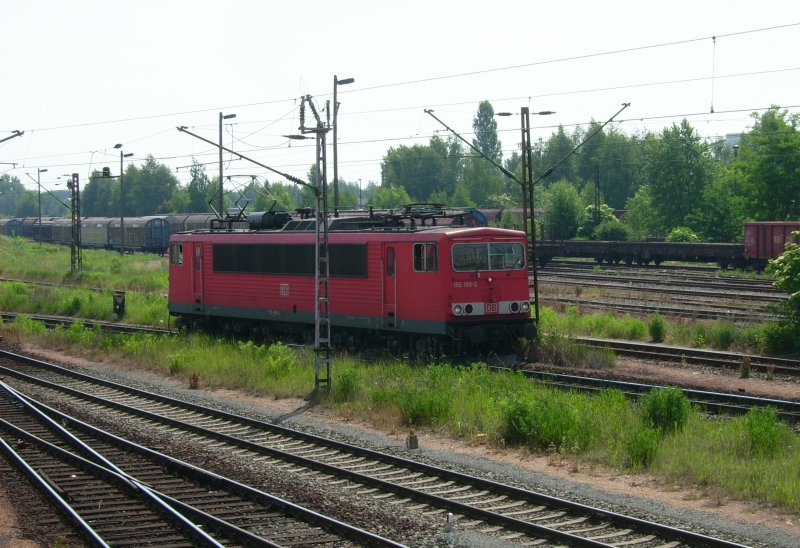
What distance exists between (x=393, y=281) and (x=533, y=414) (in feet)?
25.4

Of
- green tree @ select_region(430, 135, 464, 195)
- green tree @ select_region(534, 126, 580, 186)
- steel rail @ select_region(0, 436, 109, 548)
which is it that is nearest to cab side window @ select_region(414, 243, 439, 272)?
steel rail @ select_region(0, 436, 109, 548)

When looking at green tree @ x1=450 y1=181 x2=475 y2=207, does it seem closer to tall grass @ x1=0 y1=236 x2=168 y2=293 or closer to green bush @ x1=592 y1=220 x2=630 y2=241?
green bush @ x1=592 y1=220 x2=630 y2=241

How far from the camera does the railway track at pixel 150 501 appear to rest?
9828 mm

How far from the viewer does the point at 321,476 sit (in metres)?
12.5

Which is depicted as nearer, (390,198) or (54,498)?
(54,498)

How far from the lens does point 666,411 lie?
45.0 ft

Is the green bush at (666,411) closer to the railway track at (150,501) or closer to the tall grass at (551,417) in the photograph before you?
the tall grass at (551,417)

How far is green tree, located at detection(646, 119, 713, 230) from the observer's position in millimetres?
74625

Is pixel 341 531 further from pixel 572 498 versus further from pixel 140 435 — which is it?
pixel 140 435

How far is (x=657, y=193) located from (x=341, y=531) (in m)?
69.7

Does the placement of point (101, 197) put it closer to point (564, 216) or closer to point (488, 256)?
point (564, 216)

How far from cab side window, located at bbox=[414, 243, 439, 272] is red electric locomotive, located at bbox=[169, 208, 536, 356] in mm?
21

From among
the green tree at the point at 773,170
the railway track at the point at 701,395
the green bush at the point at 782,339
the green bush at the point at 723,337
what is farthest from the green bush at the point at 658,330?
the green tree at the point at 773,170

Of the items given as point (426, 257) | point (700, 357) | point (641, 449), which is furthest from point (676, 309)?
point (641, 449)
